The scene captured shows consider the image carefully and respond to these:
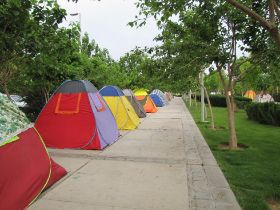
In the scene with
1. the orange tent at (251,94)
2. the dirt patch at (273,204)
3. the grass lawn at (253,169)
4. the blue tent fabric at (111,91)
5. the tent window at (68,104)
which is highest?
the orange tent at (251,94)

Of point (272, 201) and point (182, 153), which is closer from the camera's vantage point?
point (272, 201)

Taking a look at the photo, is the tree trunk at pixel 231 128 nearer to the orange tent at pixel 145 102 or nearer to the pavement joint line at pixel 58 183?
the pavement joint line at pixel 58 183

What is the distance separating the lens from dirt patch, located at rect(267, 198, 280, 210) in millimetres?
5267

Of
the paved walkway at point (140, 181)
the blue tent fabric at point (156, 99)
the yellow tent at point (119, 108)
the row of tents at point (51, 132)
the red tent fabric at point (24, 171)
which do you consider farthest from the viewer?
Result: the blue tent fabric at point (156, 99)

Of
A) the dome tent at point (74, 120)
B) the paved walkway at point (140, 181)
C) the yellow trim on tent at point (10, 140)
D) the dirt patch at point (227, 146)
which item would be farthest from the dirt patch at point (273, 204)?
the dome tent at point (74, 120)

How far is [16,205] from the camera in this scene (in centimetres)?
468

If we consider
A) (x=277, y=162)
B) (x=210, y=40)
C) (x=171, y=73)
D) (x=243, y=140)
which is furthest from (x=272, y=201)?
(x=243, y=140)

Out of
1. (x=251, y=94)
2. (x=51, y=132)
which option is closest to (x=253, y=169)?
(x=51, y=132)

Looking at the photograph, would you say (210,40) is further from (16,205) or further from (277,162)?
(16,205)

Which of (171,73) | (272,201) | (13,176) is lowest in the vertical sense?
(272,201)

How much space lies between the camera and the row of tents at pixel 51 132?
16.3 ft

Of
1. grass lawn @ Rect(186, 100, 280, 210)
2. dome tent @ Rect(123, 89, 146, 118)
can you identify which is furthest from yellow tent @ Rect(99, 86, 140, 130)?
dome tent @ Rect(123, 89, 146, 118)

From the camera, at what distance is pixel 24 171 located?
5.19 meters

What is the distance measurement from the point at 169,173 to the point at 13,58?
3.85 metres
